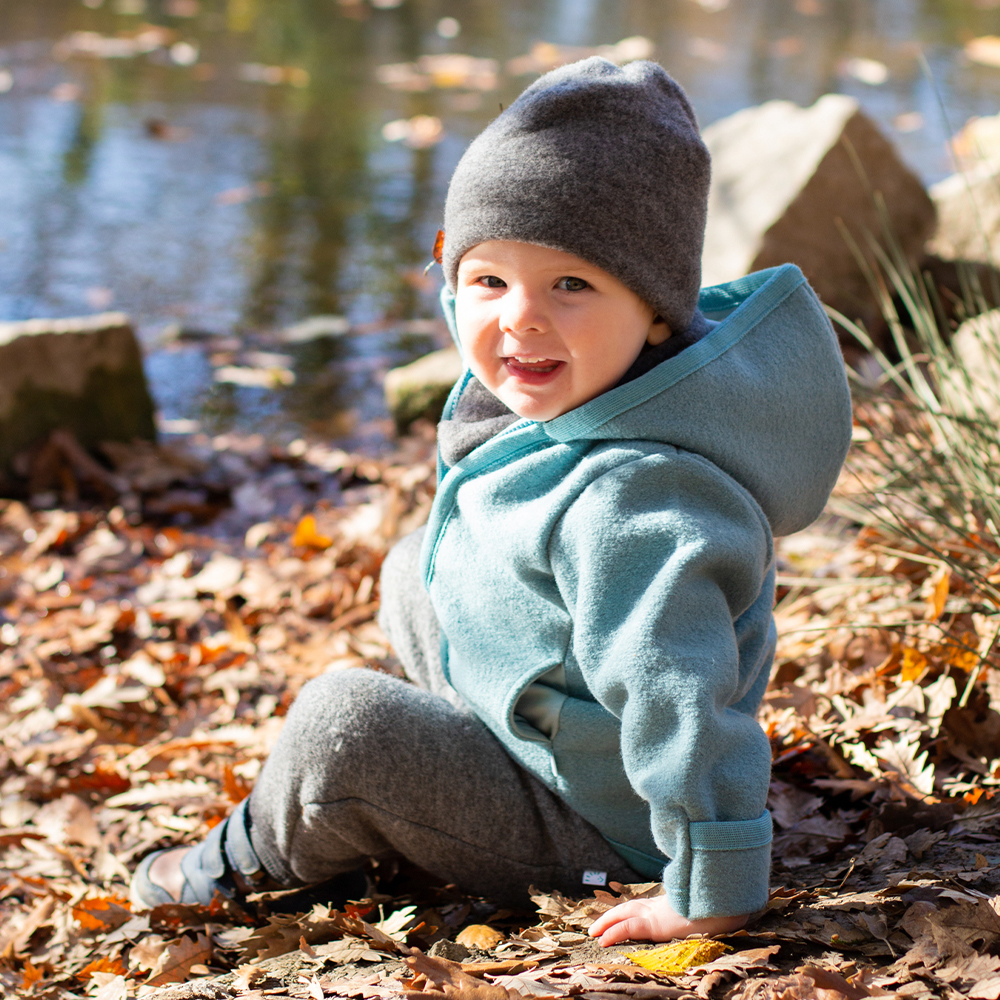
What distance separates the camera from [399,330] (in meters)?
5.15

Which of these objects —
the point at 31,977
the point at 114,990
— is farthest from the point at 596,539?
the point at 31,977

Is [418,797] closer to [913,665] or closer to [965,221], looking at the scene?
[913,665]

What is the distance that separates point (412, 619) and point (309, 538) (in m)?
1.57

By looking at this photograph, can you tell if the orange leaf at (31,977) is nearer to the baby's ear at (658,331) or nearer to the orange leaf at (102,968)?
the orange leaf at (102,968)

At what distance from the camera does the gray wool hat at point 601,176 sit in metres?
1.50

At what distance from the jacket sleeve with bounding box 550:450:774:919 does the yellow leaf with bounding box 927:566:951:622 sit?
951 mm

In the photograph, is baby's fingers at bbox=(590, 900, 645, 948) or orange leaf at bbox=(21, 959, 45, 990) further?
orange leaf at bbox=(21, 959, 45, 990)

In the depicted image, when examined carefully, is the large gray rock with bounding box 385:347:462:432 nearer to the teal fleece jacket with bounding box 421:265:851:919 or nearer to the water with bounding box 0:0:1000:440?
the water with bounding box 0:0:1000:440

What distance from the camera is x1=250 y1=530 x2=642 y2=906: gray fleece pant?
1.78 meters

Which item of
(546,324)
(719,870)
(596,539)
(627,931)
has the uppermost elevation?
(546,324)

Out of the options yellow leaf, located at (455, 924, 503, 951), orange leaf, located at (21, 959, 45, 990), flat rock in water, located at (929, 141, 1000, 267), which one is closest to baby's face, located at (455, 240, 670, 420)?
yellow leaf, located at (455, 924, 503, 951)

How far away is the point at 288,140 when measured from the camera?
6965mm

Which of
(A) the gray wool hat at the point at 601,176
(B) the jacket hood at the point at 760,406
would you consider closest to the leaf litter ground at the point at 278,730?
(B) the jacket hood at the point at 760,406

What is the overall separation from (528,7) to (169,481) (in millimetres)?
8141
